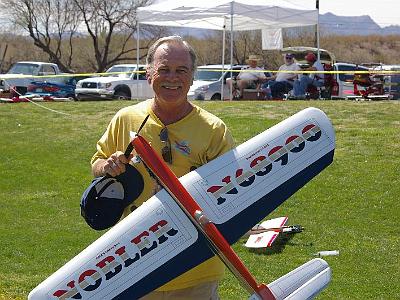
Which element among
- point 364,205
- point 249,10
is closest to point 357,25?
point 249,10

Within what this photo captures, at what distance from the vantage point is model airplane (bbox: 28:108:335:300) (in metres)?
3.23

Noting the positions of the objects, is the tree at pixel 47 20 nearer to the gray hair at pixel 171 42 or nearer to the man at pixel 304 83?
the man at pixel 304 83

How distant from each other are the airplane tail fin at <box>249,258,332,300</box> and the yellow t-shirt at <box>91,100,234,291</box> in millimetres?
294

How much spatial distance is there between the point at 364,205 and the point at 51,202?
3853mm

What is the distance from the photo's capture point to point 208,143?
355 centimetres

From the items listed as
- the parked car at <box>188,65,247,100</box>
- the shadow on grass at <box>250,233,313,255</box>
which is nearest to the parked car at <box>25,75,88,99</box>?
the parked car at <box>188,65,247,100</box>

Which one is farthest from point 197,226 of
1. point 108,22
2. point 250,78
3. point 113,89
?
point 108,22

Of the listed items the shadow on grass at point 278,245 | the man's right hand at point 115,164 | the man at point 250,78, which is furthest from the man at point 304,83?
the man's right hand at point 115,164

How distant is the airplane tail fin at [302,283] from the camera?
336 cm

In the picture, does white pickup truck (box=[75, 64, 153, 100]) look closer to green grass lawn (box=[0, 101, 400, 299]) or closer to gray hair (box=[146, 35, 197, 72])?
green grass lawn (box=[0, 101, 400, 299])

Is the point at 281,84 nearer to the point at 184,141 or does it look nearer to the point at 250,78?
the point at 250,78

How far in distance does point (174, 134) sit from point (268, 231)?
4347 mm

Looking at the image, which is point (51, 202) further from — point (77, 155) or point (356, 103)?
point (356, 103)

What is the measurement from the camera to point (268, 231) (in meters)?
7.70
